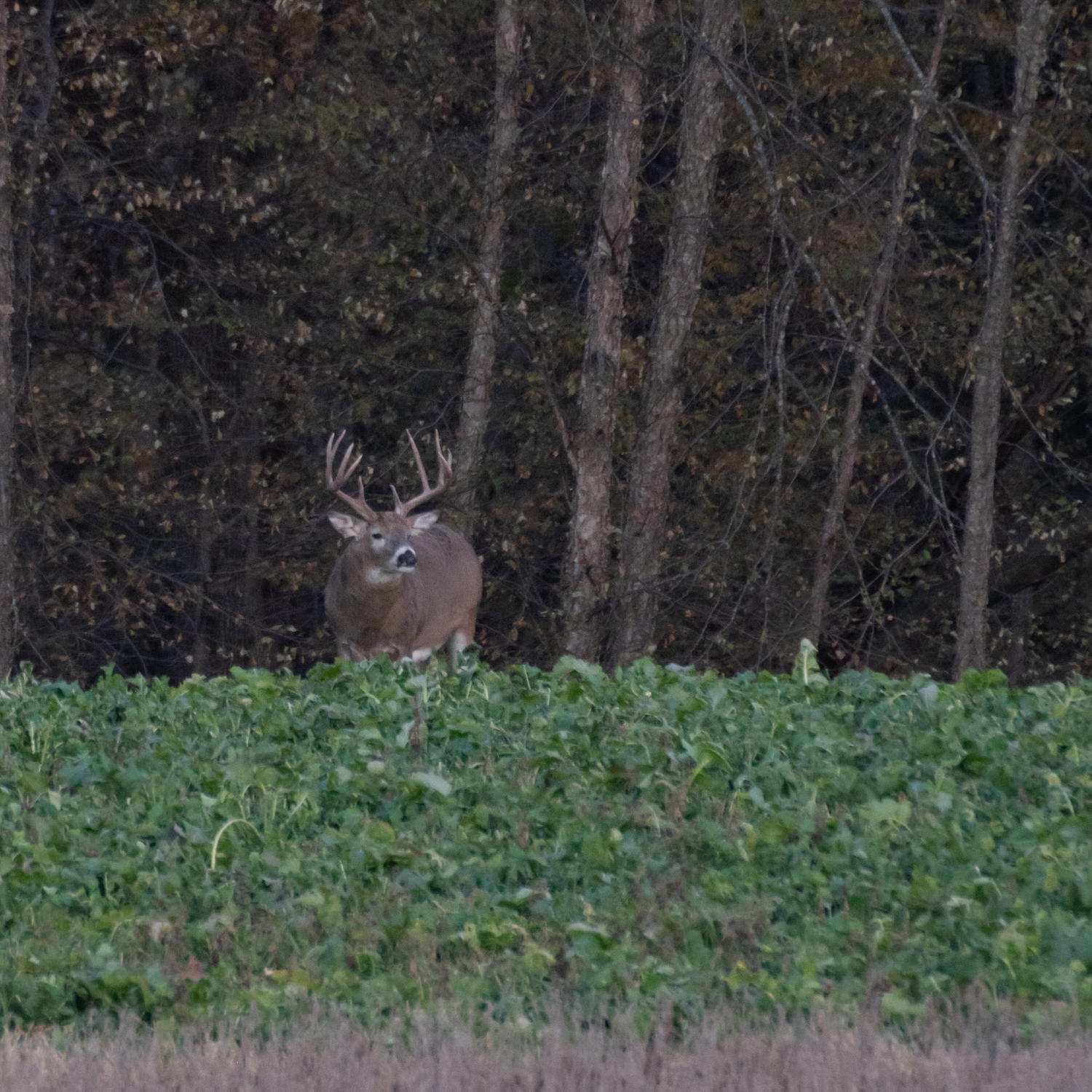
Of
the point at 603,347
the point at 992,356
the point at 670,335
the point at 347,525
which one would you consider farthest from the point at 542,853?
the point at 992,356

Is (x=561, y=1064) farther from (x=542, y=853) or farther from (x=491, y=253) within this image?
(x=491, y=253)

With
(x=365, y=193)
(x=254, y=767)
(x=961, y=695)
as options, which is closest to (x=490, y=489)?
(x=365, y=193)

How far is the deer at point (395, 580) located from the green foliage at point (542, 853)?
6.30 meters

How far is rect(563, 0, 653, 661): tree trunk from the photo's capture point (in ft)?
51.2

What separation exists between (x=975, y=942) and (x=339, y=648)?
10964mm

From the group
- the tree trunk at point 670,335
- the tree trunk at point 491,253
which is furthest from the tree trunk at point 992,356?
the tree trunk at point 491,253

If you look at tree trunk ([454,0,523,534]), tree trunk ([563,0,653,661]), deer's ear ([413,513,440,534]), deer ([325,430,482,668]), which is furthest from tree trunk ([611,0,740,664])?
tree trunk ([454,0,523,534])

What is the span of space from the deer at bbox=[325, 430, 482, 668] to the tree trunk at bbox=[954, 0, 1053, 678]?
4.55 m

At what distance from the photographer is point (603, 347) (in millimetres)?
15656

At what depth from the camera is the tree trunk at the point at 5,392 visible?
1509cm

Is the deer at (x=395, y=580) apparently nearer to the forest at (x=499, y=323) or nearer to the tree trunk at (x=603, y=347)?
the tree trunk at (x=603, y=347)

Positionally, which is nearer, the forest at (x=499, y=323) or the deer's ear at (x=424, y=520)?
the deer's ear at (x=424, y=520)

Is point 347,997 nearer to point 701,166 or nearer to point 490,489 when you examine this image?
point 701,166

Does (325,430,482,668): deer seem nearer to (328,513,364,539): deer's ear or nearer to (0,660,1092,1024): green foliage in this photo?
(328,513,364,539): deer's ear
